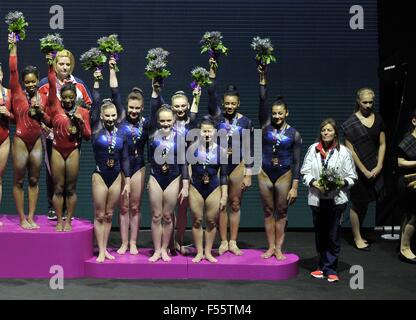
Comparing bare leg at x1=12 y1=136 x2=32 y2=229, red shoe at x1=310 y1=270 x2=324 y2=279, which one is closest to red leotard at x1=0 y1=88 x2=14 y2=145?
bare leg at x1=12 y1=136 x2=32 y2=229

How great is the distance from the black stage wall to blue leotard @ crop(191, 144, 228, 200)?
220 centimetres

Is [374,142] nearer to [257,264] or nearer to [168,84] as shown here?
[257,264]

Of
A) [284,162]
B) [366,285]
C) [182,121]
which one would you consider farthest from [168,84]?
[366,285]

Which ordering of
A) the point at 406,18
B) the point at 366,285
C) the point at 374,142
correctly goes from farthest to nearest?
the point at 406,18 → the point at 374,142 → the point at 366,285

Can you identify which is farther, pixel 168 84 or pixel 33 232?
pixel 168 84

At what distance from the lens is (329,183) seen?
20.2ft

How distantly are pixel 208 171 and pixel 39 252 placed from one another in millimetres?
1553

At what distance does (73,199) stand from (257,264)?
1.64m

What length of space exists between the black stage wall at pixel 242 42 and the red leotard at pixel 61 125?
1.96m

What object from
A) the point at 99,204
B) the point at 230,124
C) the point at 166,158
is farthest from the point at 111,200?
the point at 230,124

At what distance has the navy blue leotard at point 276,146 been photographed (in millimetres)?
6375

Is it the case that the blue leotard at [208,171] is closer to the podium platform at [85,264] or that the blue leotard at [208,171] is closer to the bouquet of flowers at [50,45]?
the podium platform at [85,264]

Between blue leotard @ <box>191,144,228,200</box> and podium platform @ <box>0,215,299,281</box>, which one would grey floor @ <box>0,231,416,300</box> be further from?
blue leotard @ <box>191,144,228,200</box>

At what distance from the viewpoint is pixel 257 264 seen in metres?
6.43
